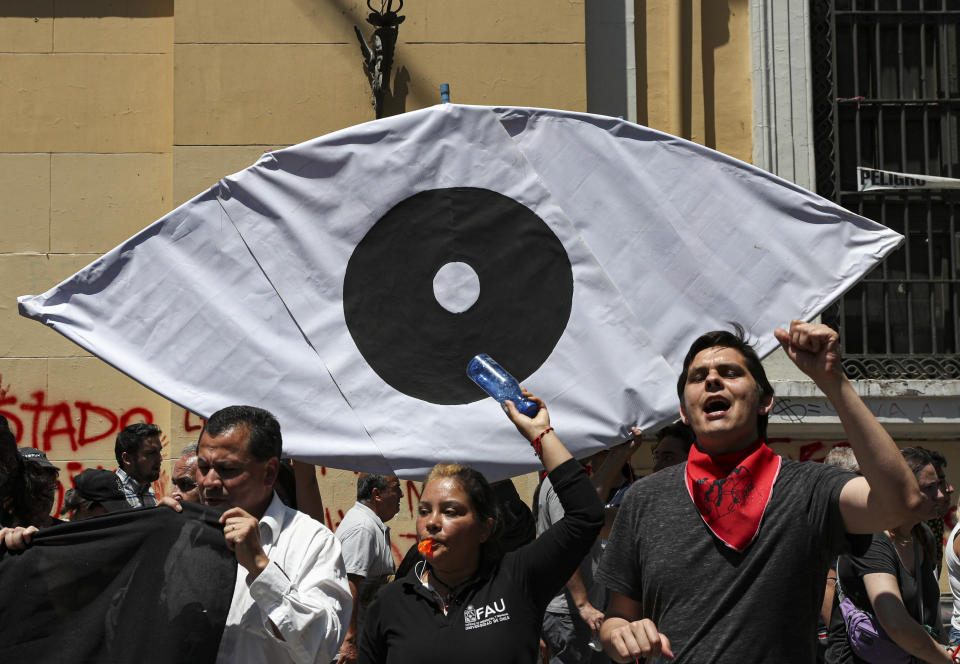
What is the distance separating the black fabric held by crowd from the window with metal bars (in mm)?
8000

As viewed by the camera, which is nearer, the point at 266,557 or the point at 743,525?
the point at 743,525

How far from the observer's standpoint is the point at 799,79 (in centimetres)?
1016

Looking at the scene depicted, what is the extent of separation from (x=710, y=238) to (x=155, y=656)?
2.54 metres

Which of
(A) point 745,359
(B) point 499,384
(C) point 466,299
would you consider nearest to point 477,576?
(B) point 499,384

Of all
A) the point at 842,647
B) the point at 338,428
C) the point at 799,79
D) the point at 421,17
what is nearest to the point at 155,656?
the point at 338,428

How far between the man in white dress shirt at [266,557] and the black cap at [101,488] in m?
3.22

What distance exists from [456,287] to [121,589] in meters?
1.83

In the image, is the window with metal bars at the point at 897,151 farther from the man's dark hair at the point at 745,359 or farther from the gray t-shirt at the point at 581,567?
the man's dark hair at the point at 745,359

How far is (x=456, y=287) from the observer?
461 cm

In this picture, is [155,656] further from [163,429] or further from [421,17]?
[421,17]

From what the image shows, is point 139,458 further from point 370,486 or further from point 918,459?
point 918,459

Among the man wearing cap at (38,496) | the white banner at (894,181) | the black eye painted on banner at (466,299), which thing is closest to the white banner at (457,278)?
the black eye painted on banner at (466,299)

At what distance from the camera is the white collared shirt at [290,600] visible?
9.82 ft

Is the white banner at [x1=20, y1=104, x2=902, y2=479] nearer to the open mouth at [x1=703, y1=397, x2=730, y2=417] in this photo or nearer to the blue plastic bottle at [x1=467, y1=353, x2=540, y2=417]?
the blue plastic bottle at [x1=467, y1=353, x2=540, y2=417]
